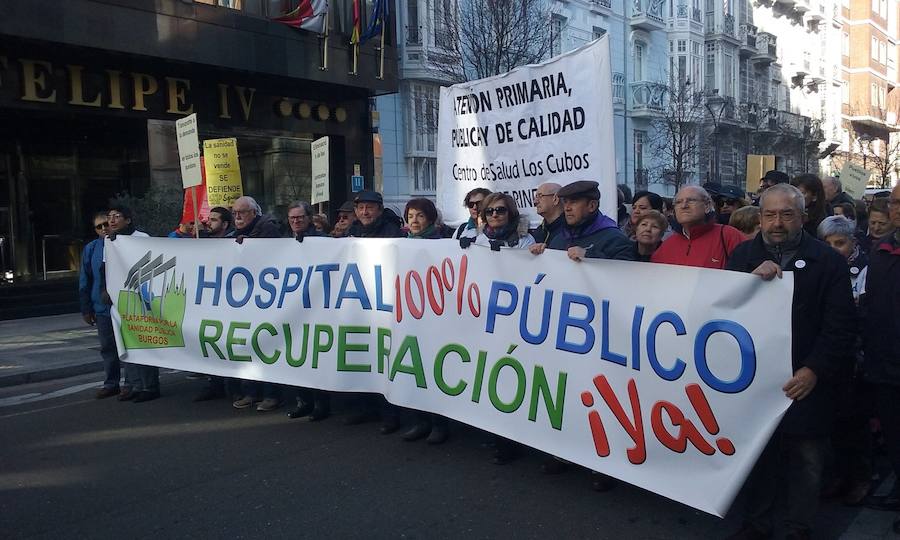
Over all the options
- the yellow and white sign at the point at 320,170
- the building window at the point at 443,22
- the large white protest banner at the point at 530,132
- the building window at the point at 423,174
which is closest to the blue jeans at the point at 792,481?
the large white protest banner at the point at 530,132

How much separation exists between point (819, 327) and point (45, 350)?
9769 mm

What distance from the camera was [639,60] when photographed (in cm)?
3164

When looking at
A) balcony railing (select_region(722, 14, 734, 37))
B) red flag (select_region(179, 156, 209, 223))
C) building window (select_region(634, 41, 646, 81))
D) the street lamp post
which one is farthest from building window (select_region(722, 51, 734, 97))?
red flag (select_region(179, 156, 209, 223))

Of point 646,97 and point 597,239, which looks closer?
point 597,239

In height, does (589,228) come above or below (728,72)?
below

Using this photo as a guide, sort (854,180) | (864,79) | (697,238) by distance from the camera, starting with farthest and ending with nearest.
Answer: (864,79)
(854,180)
(697,238)

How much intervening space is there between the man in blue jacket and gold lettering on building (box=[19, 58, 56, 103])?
805 centimetres

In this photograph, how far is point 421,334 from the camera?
5141 millimetres

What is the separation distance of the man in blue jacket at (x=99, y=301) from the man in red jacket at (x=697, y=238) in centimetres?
505

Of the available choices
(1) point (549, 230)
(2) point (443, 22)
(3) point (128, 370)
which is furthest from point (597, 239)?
(2) point (443, 22)

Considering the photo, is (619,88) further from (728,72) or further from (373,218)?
(373,218)

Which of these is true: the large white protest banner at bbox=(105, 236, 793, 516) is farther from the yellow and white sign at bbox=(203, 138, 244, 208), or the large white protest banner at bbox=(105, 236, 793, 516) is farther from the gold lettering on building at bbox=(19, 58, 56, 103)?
the gold lettering on building at bbox=(19, 58, 56, 103)

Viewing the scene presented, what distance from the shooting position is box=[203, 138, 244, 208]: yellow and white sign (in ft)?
32.9

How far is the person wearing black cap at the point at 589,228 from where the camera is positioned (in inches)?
177
